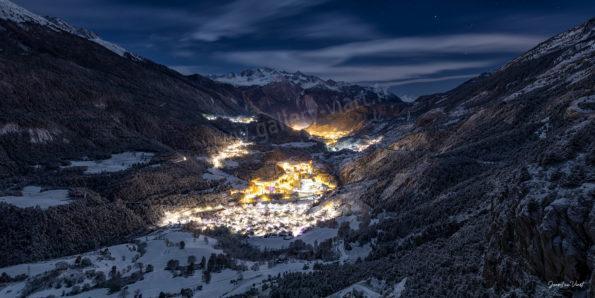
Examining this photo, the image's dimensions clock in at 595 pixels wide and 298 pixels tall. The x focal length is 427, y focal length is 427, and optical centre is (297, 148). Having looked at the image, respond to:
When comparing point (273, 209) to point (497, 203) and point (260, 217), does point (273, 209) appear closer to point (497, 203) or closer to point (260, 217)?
point (260, 217)

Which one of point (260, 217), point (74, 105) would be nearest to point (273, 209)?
point (260, 217)

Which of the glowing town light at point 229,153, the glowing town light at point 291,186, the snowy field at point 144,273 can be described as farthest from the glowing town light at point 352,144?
the snowy field at point 144,273

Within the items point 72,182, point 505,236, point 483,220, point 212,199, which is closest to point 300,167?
point 212,199

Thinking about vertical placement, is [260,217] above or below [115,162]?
below

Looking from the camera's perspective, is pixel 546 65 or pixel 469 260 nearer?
pixel 469 260

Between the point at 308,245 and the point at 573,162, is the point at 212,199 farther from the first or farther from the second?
the point at 573,162
